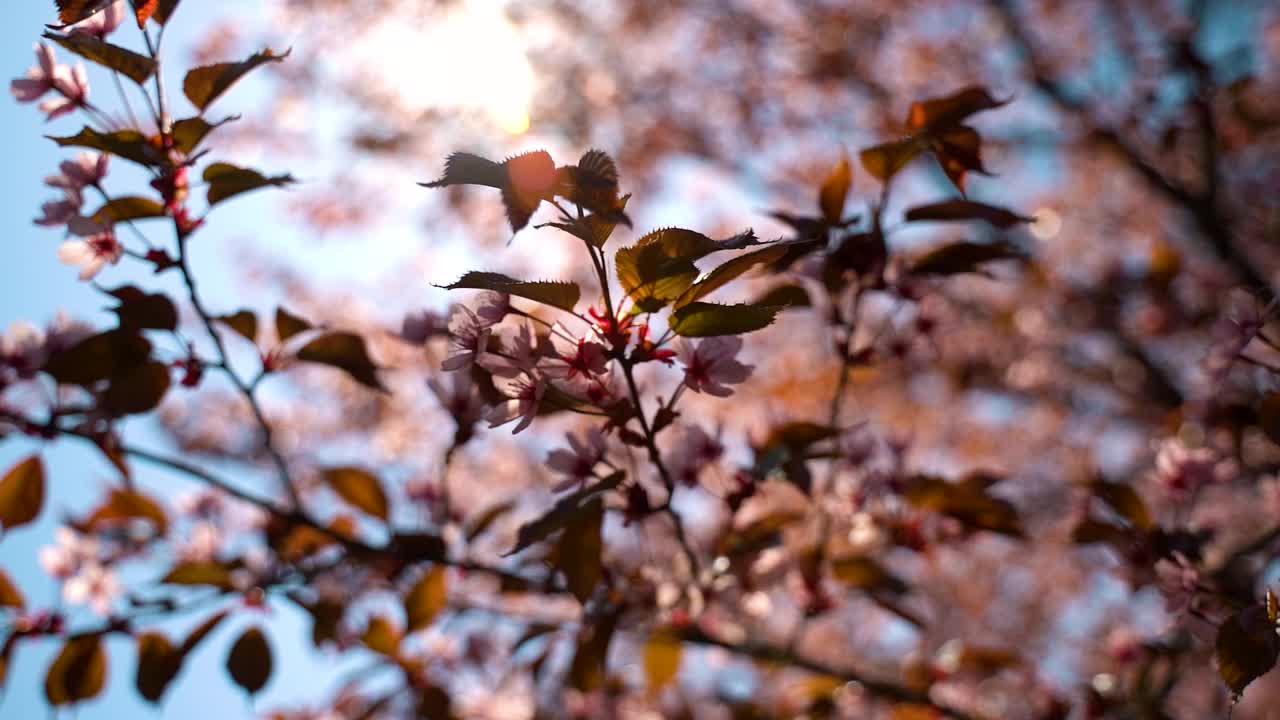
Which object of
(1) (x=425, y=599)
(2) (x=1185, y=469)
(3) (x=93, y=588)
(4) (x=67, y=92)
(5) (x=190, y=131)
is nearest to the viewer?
(5) (x=190, y=131)

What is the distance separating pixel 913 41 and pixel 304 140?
3.90 metres

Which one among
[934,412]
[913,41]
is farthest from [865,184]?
[934,412]

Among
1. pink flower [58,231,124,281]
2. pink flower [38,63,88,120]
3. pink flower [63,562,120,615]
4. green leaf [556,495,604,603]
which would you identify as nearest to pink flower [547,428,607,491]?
green leaf [556,495,604,603]

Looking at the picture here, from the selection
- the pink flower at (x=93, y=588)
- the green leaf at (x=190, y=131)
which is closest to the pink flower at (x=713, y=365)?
the green leaf at (x=190, y=131)

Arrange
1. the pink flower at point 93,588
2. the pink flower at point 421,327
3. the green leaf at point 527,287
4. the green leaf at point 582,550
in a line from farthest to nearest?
the pink flower at point 93,588
the pink flower at point 421,327
the green leaf at point 582,550
the green leaf at point 527,287

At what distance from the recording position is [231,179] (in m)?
1.11

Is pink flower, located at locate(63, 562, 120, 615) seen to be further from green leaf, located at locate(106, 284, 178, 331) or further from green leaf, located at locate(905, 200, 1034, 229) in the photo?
green leaf, located at locate(905, 200, 1034, 229)

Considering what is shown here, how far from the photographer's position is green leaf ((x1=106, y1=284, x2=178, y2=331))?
1.15 m

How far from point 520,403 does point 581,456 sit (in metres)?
0.22

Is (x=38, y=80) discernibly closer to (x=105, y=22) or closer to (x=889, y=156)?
(x=105, y=22)

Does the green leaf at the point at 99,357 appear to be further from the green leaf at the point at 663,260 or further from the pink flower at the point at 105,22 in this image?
the green leaf at the point at 663,260

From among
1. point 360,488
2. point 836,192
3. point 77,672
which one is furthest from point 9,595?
point 836,192

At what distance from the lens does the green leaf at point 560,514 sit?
92 cm

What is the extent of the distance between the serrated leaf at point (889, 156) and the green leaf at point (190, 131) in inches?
33.0
